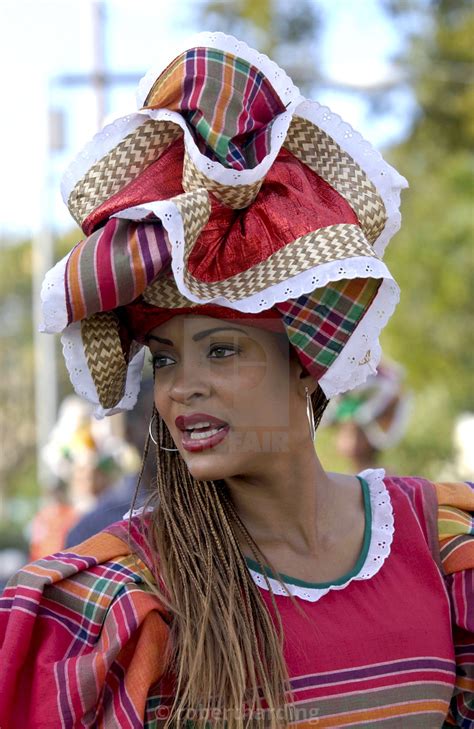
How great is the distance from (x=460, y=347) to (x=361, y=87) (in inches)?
232

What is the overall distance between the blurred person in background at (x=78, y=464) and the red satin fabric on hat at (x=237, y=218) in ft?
15.1

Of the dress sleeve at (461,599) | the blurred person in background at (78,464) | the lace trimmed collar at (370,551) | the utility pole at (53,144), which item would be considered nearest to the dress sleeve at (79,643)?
the lace trimmed collar at (370,551)

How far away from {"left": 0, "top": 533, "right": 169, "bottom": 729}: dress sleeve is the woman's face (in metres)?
0.30

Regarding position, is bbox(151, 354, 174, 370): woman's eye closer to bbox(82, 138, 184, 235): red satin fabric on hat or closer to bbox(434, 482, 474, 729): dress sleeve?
bbox(82, 138, 184, 235): red satin fabric on hat

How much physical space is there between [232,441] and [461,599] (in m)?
0.66

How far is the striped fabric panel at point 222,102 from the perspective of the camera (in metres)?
2.31

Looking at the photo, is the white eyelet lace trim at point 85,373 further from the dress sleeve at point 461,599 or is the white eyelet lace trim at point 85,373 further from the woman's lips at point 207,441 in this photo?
the dress sleeve at point 461,599

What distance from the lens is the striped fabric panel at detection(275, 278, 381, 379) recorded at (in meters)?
2.37

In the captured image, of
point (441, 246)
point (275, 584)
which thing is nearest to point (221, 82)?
point (275, 584)

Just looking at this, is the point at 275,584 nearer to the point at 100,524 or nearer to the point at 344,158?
the point at 344,158

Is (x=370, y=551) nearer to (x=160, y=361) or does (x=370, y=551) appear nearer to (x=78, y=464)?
(x=160, y=361)

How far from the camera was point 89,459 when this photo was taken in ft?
24.4

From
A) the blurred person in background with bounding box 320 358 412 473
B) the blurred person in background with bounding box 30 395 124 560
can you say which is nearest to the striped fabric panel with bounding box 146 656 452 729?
the blurred person in background with bounding box 320 358 412 473

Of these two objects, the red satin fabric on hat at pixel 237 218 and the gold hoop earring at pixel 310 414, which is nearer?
the red satin fabric on hat at pixel 237 218
